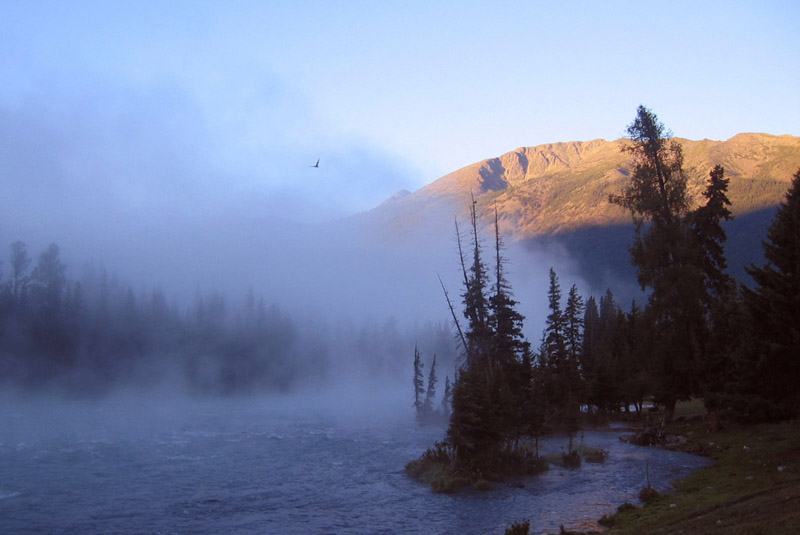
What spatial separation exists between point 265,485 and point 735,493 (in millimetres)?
29051

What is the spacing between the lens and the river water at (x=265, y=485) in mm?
30500

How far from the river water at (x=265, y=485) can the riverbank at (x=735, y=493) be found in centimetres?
219

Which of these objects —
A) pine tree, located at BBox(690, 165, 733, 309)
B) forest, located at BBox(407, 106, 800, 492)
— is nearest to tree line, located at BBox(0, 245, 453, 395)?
forest, located at BBox(407, 106, 800, 492)

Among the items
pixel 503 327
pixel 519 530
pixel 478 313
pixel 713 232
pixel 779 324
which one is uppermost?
pixel 713 232

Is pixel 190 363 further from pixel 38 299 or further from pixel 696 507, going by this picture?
pixel 696 507

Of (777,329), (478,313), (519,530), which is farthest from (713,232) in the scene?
(519,530)

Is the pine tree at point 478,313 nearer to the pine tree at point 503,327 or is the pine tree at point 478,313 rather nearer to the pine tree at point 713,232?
the pine tree at point 503,327

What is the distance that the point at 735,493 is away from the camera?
2514 cm

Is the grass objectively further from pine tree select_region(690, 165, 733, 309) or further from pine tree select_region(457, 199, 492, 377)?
pine tree select_region(690, 165, 733, 309)

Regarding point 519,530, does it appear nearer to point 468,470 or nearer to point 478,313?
point 468,470

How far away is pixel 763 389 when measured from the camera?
29.4m

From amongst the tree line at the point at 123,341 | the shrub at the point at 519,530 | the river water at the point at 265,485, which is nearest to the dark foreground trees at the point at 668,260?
the river water at the point at 265,485

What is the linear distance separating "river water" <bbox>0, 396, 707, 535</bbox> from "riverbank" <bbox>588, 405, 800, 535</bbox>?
2191 millimetres

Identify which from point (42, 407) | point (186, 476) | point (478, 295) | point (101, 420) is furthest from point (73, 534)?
point (42, 407)
